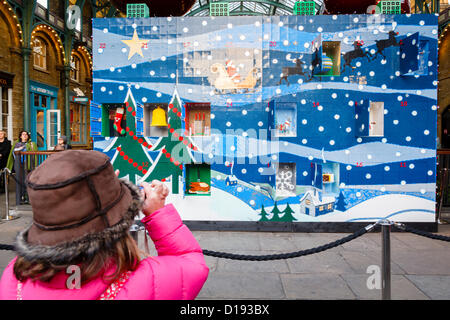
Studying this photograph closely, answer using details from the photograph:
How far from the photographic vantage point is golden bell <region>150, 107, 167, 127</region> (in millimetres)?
6617

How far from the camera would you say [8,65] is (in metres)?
12.4

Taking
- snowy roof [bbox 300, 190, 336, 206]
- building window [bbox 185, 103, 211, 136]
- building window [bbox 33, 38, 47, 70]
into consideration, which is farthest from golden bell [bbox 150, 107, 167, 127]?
building window [bbox 33, 38, 47, 70]

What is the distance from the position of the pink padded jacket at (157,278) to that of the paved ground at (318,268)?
8.51ft

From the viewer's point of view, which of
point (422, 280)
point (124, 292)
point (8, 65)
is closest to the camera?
point (124, 292)

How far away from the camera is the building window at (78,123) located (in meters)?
17.8

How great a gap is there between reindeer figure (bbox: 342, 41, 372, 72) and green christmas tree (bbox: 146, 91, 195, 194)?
3525 mm

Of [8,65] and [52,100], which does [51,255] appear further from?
[52,100]

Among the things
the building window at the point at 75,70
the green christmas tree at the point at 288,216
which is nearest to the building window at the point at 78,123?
the building window at the point at 75,70

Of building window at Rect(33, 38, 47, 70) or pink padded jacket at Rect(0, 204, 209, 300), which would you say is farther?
building window at Rect(33, 38, 47, 70)

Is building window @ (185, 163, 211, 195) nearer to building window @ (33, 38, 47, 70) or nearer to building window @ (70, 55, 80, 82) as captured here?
building window @ (33, 38, 47, 70)

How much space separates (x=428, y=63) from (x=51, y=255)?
7.17 metres

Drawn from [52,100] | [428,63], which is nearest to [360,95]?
[428,63]

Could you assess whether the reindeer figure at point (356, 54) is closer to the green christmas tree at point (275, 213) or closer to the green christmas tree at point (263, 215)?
the green christmas tree at point (275, 213)

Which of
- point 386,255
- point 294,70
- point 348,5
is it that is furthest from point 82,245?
point 348,5
